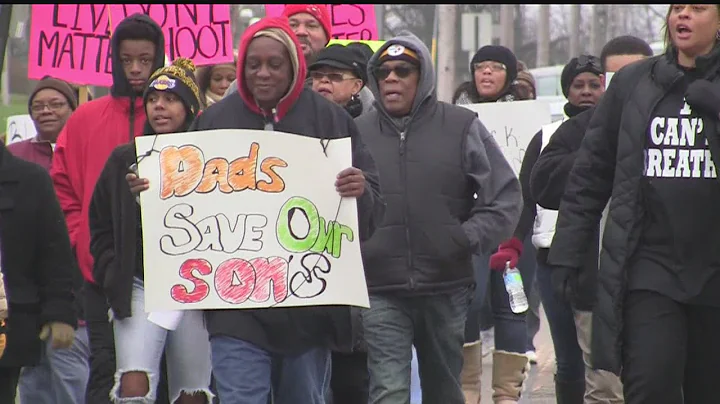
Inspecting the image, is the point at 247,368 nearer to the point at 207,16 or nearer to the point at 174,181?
the point at 174,181

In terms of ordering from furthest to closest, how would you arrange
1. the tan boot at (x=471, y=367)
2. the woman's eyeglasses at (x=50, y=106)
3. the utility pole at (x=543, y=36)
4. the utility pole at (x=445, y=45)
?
the utility pole at (x=543, y=36) < the utility pole at (x=445, y=45) < the woman's eyeglasses at (x=50, y=106) < the tan boot at (x=471, y=367)

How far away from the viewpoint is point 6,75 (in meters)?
33.2

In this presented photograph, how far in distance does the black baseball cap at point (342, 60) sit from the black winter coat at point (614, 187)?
1718 mm

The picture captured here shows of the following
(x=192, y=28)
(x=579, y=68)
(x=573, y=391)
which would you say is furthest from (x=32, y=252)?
(x=192, y=28)

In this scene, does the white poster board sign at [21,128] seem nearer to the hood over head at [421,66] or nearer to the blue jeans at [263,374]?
the hood over head at [421,66]

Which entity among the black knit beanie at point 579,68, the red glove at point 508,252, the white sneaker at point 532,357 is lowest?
the white sneaker at point 532,357

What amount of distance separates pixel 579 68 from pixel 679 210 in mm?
2455

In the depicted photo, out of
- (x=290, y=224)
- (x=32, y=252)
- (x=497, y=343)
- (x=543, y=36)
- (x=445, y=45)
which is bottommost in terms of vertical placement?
(x=497, y=343)

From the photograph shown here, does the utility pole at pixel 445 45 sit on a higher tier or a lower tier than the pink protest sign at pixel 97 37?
higher

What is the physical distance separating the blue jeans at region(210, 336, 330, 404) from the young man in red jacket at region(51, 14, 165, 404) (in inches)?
55.2

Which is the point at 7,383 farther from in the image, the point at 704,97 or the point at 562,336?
the point at 704,97

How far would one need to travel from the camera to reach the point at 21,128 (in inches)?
464

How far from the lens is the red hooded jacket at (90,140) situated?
286 inches

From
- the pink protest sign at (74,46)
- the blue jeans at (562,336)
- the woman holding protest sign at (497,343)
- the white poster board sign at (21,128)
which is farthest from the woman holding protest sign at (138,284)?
the white poster board sign at (21,128)
